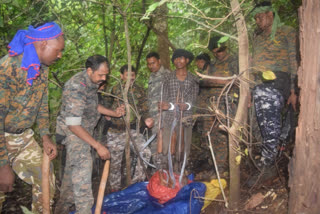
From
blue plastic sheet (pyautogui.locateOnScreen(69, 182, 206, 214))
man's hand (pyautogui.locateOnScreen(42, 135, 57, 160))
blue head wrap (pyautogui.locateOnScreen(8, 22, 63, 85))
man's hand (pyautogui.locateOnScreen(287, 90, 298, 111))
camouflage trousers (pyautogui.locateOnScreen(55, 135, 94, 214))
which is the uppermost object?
blue head wrap (pyautogui.locateOnScreen(8, 22, 63, 85))

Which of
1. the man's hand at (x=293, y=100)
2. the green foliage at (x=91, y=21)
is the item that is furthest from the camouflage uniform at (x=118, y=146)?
the man's hand at (x=293, y=100)

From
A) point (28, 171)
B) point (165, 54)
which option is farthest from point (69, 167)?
point (165, 54)

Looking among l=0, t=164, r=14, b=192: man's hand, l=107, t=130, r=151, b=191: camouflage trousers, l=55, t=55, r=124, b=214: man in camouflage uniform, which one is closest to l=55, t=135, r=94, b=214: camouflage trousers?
l=55, t=55, r=124, b=214: man in camouflage uniform

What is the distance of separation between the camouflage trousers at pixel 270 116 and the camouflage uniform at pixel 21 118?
106 inches

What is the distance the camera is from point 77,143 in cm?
284

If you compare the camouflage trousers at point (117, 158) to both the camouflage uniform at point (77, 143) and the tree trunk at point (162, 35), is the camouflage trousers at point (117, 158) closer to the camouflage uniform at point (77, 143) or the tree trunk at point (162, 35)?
the camouflage uniform at point (77, 143)

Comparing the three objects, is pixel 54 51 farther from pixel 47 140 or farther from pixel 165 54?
pixel 165 54

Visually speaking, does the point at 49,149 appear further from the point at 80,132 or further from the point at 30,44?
the point at 30,44

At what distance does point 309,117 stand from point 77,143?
2.40 m

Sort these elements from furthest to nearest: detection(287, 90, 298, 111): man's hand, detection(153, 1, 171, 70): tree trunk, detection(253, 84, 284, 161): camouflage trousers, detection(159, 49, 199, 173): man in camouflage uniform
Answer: detection(153, 1, 171, 70): tree trunk → detection(159, 49, 199, 173): man in camouflage uniform → detection(287, 90, 298, 111): man's hand → detection(253, 84, 284, 161): camouflage trousers

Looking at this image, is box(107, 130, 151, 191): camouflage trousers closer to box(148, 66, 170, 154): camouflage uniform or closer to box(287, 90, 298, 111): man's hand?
box(148, 66, 170, 154): camouflage uniform

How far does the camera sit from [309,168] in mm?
1647

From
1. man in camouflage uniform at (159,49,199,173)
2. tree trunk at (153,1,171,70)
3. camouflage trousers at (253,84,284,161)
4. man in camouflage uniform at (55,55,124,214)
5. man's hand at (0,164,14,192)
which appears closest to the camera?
man's hand at (0,164,14,192)

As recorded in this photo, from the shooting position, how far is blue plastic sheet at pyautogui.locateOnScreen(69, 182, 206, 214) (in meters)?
2.76
